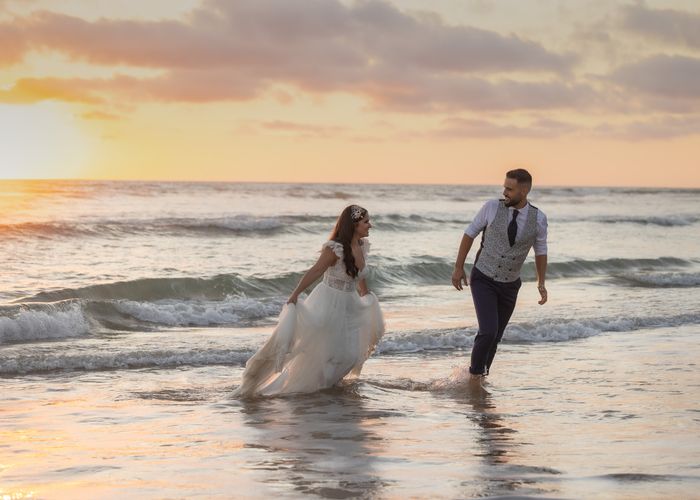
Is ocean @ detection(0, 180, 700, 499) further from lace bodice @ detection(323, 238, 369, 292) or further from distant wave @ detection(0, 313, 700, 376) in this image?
lace bodice @ detection(323, 238, 369, 292)

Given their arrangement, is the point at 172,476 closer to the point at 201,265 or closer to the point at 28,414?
the point at 28,414

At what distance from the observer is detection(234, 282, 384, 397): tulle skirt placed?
8.87 meters

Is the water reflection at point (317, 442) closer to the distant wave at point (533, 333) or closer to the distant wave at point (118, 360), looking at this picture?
the distant wave at point (118, 360)

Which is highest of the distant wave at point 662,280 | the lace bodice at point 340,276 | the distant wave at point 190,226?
the lace bodice at point 340,276

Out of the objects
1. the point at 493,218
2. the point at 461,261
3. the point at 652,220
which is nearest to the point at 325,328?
the point at 461,261

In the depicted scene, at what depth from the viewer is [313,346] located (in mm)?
9070

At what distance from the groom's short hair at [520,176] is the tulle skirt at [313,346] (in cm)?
197

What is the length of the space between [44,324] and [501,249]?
7.81 meters

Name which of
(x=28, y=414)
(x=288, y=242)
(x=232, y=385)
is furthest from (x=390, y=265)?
(x=28, y=414)

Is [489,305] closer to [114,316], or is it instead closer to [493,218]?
[493,218]

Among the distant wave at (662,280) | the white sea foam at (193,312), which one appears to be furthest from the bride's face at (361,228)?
the distant wave at (662,280)

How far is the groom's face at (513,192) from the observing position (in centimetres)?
823

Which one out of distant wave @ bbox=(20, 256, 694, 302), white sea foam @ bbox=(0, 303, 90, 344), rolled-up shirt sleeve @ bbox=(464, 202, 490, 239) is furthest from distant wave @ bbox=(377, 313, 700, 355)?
distant wave @ bbox=(20, 256, 694, 302)

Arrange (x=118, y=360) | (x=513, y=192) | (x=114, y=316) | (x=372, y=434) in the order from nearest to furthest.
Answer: (x=372, y=434) < (x=513, y=192) < (x=118, y=360) < (x=114, y=316)
